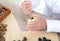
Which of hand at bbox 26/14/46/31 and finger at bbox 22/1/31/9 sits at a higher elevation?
finger at bbox 22/1/31/9

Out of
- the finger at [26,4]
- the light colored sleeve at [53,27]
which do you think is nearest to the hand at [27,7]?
the finger at [26,4]

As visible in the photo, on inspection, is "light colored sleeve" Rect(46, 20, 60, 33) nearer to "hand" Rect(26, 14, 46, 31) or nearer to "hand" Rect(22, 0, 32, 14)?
"hand" Rect(26, 14, 46, 31)

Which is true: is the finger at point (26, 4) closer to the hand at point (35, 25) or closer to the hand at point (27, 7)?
the hand at point (27, 7)

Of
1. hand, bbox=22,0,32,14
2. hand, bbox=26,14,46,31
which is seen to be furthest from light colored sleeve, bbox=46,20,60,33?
hand, bbox=22,0,32,14

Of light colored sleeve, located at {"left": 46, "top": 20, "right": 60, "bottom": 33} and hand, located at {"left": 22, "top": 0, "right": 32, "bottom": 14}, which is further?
hand, located at {"left": 22, "top": 0, "right": 32, "bottom": 14}

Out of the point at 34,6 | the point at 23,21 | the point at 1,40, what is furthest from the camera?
the point at 34,6

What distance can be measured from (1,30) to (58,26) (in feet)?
0.88

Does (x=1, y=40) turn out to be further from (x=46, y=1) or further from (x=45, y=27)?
(x=46, y=1)

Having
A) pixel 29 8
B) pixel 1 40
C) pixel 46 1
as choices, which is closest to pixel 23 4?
pixel 29 8

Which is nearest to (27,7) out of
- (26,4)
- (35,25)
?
(26,4)

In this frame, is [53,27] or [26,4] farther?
[26,4]

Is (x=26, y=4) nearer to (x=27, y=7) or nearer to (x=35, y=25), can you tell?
(x=27, y=7)

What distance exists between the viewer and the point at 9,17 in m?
0.76

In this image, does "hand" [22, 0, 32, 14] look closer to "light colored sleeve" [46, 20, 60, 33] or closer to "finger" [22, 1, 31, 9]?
"finger" [22, 1, 31, 9]
